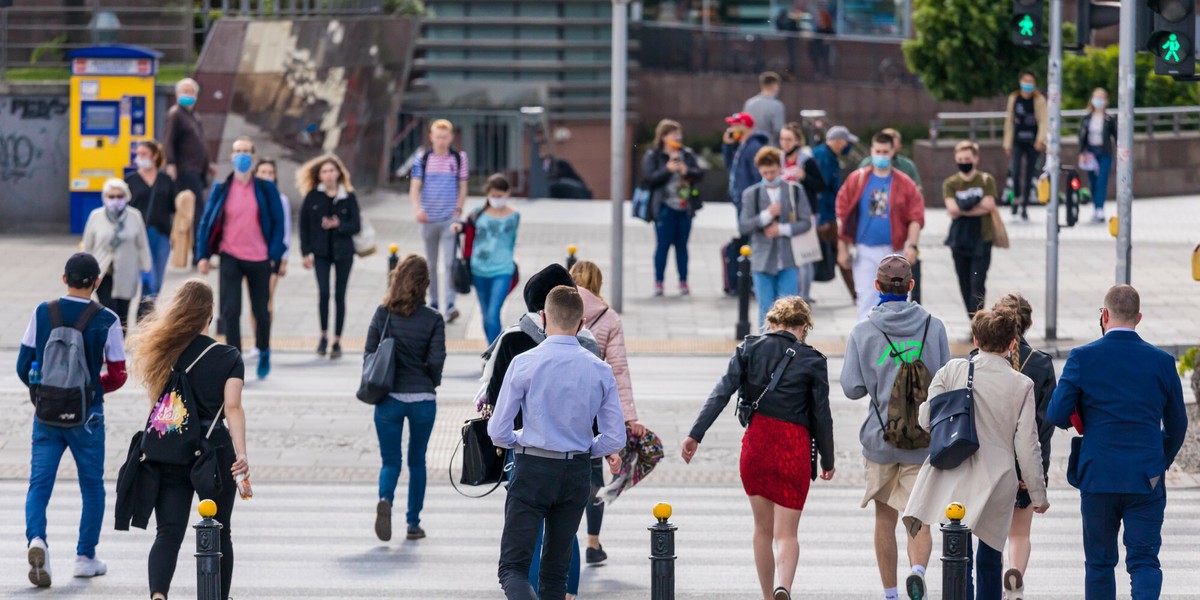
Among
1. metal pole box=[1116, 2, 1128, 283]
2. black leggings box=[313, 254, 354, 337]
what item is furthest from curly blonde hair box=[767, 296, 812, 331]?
black leggings box=[313, 254, 354, 337]

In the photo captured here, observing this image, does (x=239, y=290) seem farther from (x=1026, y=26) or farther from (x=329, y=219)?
(x=1026, y=26)

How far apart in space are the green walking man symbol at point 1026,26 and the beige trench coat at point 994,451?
8489mm

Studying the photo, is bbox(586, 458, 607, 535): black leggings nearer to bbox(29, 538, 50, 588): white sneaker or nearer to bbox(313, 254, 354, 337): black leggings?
bbox(29, 538, 50, 588): white sneaker

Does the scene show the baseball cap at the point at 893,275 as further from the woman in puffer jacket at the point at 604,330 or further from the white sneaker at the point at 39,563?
the white sneaker at the point at 39,563

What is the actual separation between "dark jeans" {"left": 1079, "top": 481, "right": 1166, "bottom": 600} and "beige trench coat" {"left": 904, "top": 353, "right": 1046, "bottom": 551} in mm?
242

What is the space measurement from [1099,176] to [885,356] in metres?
17.1

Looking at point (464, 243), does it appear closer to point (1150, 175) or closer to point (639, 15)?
point (1150, 175)

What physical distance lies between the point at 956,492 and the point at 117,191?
8111 millimetres

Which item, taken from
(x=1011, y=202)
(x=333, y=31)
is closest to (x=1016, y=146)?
(x=1011, y=202)

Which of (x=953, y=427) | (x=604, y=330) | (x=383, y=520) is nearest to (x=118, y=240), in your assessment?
(x=383, y=520)

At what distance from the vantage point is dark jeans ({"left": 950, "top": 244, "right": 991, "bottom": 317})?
14.9 meters

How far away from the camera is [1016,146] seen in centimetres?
2409

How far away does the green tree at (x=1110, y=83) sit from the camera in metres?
29.0

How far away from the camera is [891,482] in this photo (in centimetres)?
827
